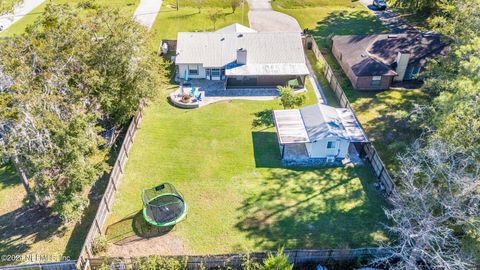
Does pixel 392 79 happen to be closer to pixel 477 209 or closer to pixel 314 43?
pixel 314 43

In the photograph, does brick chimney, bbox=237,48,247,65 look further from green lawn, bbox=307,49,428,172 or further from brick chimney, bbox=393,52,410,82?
brick chimney, bbox=393,52,410,82

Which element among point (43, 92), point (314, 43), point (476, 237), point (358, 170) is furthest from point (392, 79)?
point (43, 92)

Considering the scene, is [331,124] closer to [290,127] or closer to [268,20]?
[290,127]

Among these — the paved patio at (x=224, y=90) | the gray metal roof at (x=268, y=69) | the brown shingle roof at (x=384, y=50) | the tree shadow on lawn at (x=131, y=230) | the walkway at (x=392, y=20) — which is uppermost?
the brown shingle roof at (x=384, y=50)

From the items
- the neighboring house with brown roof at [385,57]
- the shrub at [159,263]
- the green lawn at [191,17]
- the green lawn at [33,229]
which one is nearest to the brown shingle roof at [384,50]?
the neighboring house with brown roof at [385,57]

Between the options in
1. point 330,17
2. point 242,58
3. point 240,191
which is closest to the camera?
point 240,191

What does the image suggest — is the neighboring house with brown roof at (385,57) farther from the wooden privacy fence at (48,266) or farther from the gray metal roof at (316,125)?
the wooden privacy fence at (48,266)

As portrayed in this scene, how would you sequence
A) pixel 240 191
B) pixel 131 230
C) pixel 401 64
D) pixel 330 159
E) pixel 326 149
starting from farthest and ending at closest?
pixel 401 64 < pixel 330 159 < pixel 326 149 < pixel 240 191 < pixel 131 230

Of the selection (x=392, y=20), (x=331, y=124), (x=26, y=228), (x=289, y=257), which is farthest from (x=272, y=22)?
(x=26, y=228)
